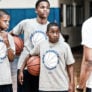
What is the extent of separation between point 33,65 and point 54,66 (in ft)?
0.99

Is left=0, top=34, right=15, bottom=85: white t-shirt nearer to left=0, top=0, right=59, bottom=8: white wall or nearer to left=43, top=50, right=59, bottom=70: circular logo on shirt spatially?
left=43, top=50, right=59, bottom=70: circular logo on shirt

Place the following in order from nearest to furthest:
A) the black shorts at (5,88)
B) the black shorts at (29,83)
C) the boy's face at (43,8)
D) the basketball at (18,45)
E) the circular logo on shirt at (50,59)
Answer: the circular logo on shirt at (50,59) → the black shorts at (5,88) → the boy's face at (43,8) → the black shorts at (29,83) → the basketball at (18,45)

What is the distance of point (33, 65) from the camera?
403cm

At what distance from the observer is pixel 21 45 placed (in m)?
4.40

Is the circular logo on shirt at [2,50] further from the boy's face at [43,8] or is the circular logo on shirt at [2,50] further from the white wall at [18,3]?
the white wall at [18,3]

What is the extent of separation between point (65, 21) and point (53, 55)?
45.6 feet

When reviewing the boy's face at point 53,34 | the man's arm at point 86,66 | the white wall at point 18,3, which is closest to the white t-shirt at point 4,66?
the boy's face at point 53,34

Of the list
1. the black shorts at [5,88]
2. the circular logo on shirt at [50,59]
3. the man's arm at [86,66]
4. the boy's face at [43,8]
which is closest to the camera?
the man's arm at [86,66]

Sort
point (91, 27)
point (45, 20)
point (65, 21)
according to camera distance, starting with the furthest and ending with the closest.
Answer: point (65, 21) → point (45, 20) → point (91, 27)

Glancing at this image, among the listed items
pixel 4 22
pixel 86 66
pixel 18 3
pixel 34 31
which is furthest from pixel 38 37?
pixel 18 3

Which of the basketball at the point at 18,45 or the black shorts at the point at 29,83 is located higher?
the basketball at the point at 18,45

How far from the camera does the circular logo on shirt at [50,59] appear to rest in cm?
384

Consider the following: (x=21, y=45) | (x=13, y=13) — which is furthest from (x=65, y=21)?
(x=21, y=45)

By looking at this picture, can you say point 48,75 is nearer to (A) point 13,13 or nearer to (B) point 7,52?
(B) point 7,52
